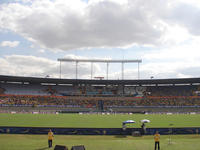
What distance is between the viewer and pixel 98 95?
A: 85.8 meters

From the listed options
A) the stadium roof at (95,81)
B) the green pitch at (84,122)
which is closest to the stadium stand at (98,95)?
the stadium roof at (95,81)

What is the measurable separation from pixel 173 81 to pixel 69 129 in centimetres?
6359

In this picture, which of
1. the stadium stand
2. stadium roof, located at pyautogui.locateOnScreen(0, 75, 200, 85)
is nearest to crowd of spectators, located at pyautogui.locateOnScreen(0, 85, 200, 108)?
the stadium stand

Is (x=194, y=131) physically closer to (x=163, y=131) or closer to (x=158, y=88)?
(x=163, y=131)

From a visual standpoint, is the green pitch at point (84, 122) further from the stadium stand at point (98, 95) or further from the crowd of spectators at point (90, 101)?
the crowd of spectators at point (90, 101)

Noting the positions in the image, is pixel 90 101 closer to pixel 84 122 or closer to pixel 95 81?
pixel 95 81

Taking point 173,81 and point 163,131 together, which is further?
point 173,81

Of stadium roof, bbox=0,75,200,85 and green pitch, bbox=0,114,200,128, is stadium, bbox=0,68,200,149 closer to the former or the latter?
stadium roof, bbox=0,75,200,85

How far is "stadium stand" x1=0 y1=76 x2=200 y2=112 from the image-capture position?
222 feet

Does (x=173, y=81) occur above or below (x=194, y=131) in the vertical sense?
above

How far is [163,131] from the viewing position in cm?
2539

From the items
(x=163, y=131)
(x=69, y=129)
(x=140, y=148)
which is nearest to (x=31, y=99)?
(x=69, y=129)

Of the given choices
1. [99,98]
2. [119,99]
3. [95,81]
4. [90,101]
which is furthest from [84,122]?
[95,81]

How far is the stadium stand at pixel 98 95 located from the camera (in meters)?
67.6
